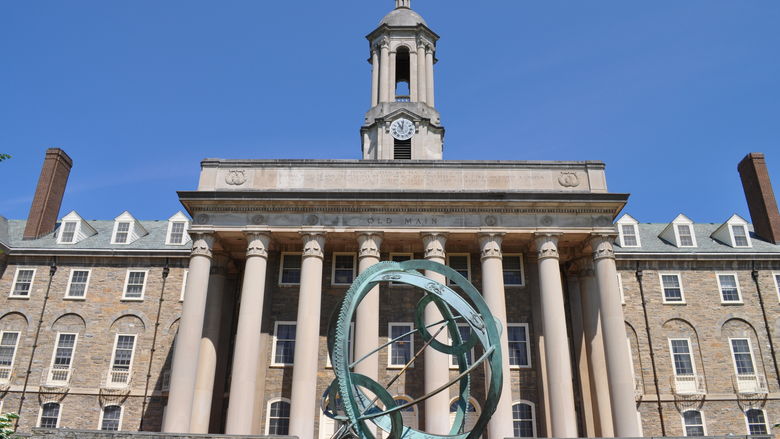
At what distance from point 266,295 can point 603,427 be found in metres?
18.9

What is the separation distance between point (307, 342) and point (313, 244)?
16.9ft

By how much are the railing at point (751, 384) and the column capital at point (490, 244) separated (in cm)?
1715

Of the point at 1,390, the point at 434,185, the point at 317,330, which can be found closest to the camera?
the point at 317,330

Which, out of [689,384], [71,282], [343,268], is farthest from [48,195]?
[689,384]

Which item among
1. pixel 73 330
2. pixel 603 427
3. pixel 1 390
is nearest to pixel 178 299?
pixel 73 330

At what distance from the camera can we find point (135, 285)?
41.6 m

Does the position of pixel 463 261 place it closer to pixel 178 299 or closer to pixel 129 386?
pixel 178 299

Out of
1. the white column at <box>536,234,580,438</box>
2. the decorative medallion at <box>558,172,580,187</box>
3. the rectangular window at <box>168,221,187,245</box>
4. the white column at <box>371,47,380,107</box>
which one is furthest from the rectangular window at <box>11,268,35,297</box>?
the decorative medallion at <box>558,172,580,187</box>

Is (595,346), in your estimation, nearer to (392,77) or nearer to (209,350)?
(209,350)

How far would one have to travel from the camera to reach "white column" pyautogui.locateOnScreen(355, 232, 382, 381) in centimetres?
3066

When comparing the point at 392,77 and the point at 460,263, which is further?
the point at 392,77

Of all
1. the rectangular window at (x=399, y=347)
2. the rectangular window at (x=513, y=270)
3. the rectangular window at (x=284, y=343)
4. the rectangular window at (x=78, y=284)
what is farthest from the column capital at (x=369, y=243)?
the rectangular window at (x=78, y=284)

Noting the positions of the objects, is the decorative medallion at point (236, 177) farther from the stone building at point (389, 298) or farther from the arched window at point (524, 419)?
the arched window at point (524, 419)

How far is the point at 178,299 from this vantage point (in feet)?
134
